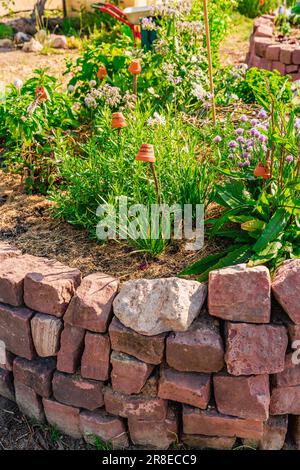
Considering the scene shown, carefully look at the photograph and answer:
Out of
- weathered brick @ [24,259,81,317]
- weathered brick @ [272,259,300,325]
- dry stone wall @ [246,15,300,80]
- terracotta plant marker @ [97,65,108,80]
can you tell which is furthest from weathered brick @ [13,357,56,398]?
dry stone wall @ [246,15,300,80]

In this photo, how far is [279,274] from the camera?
2664 millimetres

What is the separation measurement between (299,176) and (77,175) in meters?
1.13

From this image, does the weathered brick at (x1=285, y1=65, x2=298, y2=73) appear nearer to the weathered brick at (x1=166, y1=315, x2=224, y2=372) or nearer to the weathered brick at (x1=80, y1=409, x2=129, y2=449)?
the weathered brick at (x1=166, y1=315, x2=224, y2=372)

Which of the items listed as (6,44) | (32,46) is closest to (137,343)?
(32,46)

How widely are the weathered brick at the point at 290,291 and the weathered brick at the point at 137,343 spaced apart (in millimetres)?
498

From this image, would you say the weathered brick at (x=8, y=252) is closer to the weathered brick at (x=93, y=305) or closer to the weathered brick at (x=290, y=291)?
the weathered brick at (x=93, y=305)

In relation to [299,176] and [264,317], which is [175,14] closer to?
[299,176]

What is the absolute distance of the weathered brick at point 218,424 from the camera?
2803 mm

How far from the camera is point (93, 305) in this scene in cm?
275

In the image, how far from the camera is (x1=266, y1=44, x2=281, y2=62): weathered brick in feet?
21.2

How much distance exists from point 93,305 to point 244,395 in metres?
0.73

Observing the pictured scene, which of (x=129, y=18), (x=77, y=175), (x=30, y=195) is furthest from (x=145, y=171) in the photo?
→ (x=129, y=18)

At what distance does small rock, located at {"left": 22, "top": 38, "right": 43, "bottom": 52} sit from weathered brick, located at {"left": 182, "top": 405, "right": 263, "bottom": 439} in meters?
5.54

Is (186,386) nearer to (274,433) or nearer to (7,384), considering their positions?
(274,433)
